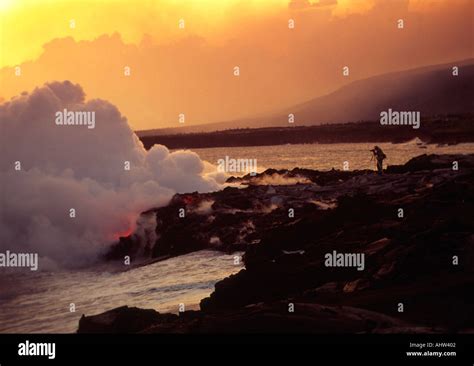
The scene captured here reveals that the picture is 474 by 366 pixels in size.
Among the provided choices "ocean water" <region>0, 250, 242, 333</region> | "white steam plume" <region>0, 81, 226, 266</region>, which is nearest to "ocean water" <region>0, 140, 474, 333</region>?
"ocean water" <region>0, 250, 242, 333</region>

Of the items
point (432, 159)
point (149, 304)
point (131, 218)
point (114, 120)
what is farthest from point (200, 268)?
point (114, 120)

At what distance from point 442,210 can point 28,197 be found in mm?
18362

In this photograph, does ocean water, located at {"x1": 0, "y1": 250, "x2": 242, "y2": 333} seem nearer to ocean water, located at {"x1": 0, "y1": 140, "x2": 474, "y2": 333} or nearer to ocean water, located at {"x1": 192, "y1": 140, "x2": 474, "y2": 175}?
ocean water, located at {"x1": 0, "y1": 140, "x2": 474, "y2": 333}

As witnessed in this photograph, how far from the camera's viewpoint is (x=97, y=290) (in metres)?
26.0

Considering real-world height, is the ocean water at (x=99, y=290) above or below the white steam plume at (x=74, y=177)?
below

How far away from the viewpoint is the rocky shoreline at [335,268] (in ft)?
66.5

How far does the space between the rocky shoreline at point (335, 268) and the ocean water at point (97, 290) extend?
150cm

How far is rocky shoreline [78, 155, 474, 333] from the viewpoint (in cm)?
2027

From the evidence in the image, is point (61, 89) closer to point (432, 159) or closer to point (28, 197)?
point (28, 197)

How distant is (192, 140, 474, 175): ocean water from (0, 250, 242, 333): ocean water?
14.6 meters

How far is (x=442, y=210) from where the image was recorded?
24.4m

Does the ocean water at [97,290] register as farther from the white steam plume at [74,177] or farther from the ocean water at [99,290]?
the white steam plume at [74,177]

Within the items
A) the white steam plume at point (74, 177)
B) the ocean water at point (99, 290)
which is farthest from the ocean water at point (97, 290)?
the white steam plume at point (74, 177)

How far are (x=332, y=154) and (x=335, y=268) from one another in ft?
72.1
